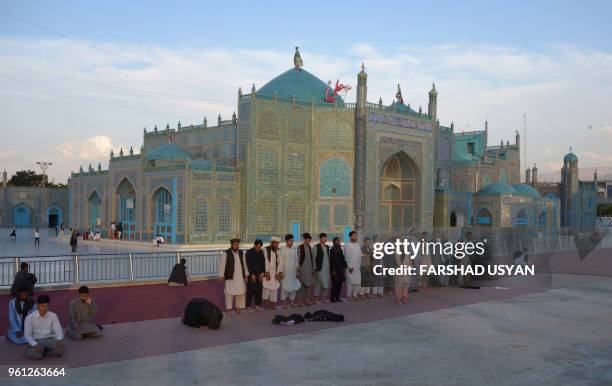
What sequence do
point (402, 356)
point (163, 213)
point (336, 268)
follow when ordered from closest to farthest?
1. point (402, 356)
2. point (336, 268)
3. point (163, 213)

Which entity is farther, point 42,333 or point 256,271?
point 256,271

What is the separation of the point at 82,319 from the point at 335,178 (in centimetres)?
2664

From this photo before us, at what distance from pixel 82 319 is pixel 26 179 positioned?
7181 centimetres

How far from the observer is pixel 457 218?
43.3m

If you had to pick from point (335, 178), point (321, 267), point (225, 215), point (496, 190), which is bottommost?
point (321, 267)

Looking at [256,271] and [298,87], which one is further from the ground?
[298,87]

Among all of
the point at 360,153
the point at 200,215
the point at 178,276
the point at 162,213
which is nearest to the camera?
the point at 178,276

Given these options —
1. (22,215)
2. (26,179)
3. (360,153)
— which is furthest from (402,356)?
(26,179)

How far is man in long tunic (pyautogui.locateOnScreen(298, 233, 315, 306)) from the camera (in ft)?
38.7

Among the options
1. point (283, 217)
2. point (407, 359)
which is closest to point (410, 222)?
point (283, 217)

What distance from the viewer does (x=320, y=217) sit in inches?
1341

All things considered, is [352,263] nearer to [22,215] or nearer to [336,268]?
[336,268]

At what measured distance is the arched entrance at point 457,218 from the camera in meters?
43.1

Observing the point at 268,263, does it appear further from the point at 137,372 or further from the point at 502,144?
the point at 502,144
